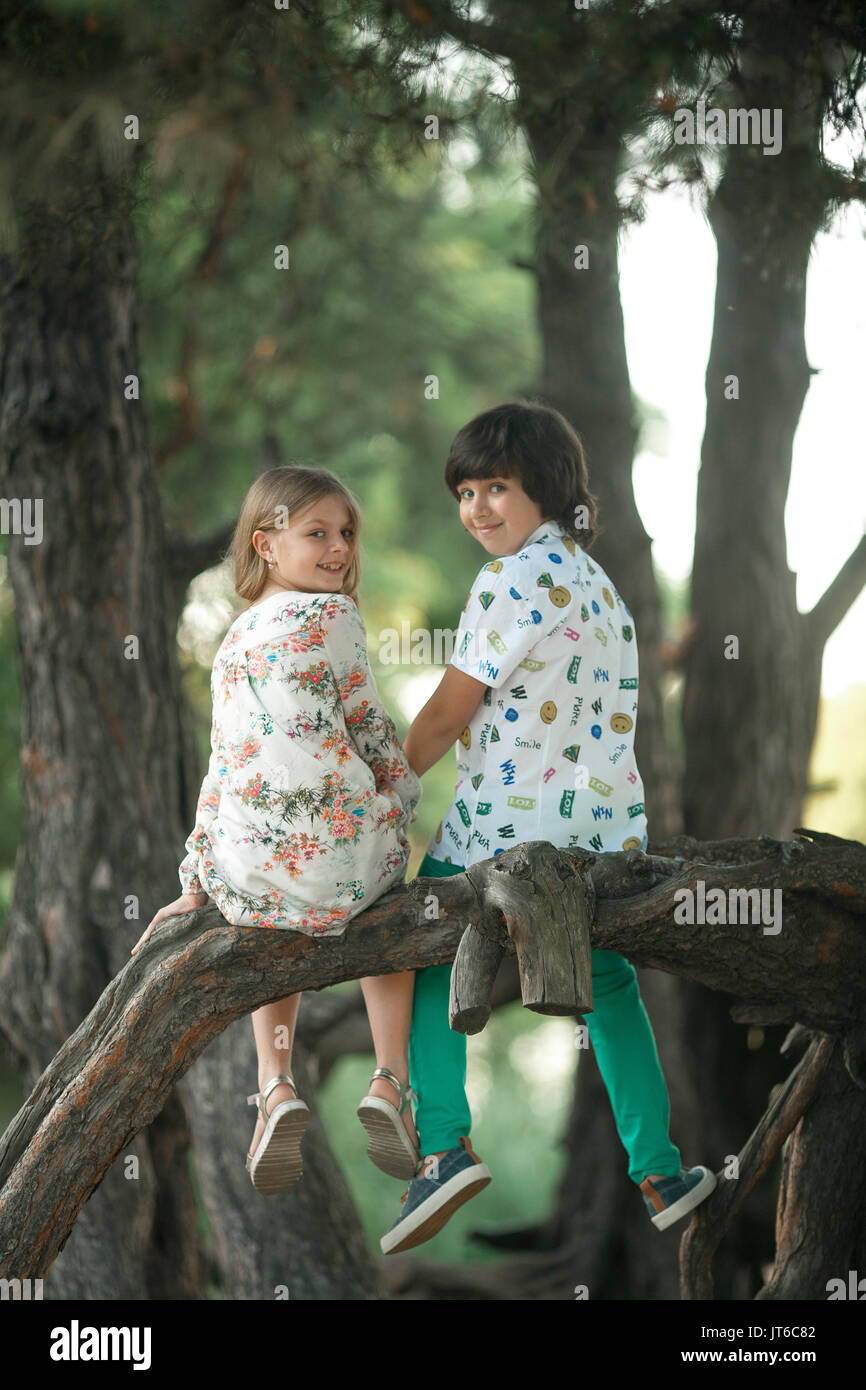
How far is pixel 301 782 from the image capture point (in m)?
2.47

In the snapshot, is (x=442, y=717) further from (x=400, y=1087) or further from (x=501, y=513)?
Result: (x=400, y=1087)

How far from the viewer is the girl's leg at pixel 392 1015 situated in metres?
2.69

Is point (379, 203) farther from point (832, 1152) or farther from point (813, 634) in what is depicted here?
point (832, 1152)

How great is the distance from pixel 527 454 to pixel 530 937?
1.08 meters

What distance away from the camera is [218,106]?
3.75 m

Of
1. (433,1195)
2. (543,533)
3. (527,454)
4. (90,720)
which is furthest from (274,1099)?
(90,720)

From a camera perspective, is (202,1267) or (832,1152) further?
(202,1267)

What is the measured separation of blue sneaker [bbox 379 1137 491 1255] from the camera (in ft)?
8.23

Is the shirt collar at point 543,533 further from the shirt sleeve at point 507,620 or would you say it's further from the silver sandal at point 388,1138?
the silver sandal at point 388,1138

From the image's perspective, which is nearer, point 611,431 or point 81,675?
point 81,675

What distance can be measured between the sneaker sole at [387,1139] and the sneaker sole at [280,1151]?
138mm

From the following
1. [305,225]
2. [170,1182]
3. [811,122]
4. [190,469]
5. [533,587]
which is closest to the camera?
[533,587]

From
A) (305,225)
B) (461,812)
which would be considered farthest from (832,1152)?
(305,225)
